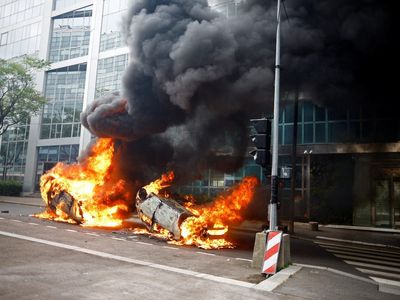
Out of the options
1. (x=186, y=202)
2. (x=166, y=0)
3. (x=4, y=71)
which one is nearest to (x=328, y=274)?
(x=186, y=202)

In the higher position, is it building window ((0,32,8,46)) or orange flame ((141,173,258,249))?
building window ((0,32,8,46))

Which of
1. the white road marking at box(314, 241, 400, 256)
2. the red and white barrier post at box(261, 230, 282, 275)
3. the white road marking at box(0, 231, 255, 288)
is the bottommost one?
the white road marking at box(314, 241, 400, 256)

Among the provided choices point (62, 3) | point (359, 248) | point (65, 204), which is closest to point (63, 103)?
point (62, 3)

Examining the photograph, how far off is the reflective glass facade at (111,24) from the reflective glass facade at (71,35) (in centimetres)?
247

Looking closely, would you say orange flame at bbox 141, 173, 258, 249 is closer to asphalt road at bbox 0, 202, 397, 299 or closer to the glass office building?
asphalt road at bbox 0, 202, 397, 299

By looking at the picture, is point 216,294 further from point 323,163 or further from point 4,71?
point 4,71

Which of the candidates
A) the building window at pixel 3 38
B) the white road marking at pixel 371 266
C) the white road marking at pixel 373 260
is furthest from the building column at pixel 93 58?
the white road marking at pixel 371 266

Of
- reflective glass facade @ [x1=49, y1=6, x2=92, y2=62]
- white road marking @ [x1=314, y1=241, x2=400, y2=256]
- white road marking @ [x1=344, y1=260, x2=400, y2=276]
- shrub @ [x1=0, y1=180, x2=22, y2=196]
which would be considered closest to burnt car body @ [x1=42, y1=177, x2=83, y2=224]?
white road marking @ [x1=314, y1=241, x2=400, y2=256]

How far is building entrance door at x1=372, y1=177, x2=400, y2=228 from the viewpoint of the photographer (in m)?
18.8

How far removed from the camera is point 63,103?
36.5 m

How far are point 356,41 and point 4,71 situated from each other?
1151 inches

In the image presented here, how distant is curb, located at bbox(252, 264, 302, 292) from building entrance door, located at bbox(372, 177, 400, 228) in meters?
12.9

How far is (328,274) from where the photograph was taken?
812 centimetres

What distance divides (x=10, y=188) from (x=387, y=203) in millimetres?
33626
